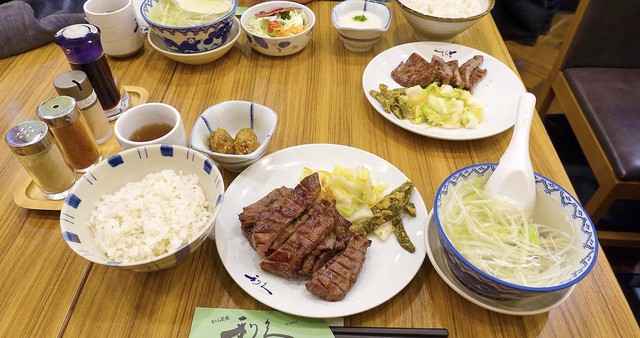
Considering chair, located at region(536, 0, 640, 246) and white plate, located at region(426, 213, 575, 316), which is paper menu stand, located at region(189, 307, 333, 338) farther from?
chair, located at region(536, 0, 640, 246)

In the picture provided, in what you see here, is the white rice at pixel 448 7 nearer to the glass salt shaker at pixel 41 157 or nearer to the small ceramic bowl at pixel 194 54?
the small ceramic bowl at pixel 194 54

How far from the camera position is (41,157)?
123 cm

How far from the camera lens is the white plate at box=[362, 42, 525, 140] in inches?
62.2

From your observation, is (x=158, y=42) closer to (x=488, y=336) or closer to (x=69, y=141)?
(x=69, y=141)

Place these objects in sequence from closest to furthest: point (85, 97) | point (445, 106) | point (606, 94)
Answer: point (85, 97) < point (445, 106) < point (606, 94)

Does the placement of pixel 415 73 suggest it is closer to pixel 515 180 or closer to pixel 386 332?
pixel 515 180

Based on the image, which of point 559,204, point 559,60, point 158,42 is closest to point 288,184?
point 559,204

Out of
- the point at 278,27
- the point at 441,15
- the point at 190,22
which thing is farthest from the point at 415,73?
the point at 190,22

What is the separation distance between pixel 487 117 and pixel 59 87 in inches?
62.0

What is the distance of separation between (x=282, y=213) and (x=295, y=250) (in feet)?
0.39

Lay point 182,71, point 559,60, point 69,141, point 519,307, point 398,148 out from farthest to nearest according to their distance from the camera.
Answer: point 559,60 < point 182,71 < point 398,148 < point 69,141 < point 519,307

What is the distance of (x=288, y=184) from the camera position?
1.40 metres

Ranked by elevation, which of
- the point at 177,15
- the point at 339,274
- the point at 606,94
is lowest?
the point at 606,94

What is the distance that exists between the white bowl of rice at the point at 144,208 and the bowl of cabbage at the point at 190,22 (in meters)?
0.75
